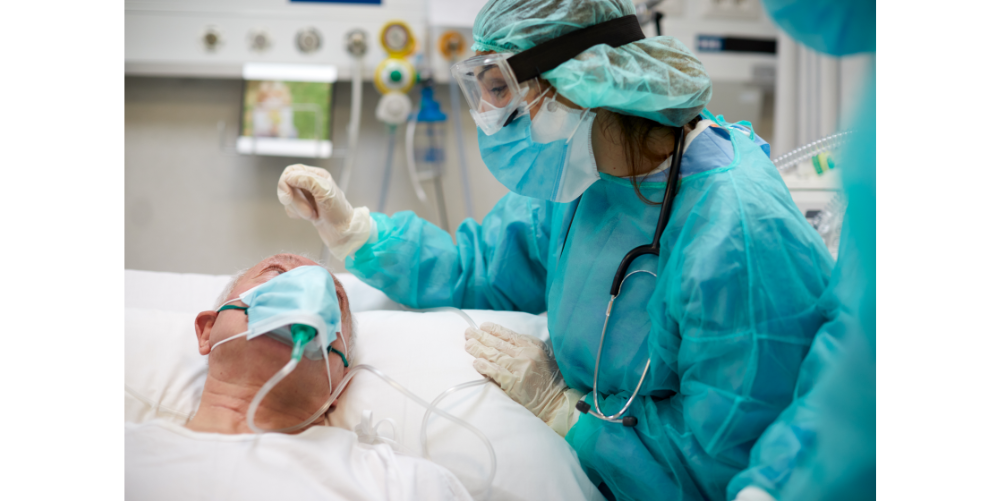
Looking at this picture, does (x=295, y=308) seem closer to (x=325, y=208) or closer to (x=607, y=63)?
(x=325, y=208)

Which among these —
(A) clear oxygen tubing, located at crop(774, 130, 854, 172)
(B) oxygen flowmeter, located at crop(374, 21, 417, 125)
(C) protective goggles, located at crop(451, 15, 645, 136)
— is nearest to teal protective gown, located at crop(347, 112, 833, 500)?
(C) protective goggles, located at crop(451, 15, 645, 136)

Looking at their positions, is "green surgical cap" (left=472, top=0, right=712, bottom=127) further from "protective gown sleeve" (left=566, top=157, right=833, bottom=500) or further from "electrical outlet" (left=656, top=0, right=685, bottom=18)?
"electrical outlet" (left=656, top=0, right=685, bottom=18)

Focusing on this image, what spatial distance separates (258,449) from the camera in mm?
910

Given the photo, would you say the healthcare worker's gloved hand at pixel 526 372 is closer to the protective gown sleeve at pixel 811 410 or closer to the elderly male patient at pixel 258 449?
the elderly male patient at pixel 258 449

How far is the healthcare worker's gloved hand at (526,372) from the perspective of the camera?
3.83 ft

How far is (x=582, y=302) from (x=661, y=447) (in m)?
0.29

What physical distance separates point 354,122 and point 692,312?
1679 millimetres

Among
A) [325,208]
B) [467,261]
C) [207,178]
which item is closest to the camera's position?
[325,208]

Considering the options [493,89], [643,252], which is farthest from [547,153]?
[643,252]

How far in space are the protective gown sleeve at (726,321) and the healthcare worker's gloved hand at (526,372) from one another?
0.77ft

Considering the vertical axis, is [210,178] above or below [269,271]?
above

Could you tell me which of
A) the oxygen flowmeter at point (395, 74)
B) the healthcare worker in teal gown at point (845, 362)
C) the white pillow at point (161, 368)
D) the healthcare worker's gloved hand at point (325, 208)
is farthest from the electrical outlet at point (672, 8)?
the white pillow at point (161, 368)
